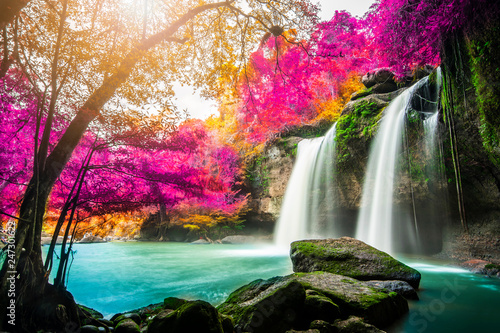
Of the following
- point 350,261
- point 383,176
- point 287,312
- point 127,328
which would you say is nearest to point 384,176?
point 383,176

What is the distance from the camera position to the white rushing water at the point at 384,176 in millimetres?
8695

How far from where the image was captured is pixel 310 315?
2.70 metres

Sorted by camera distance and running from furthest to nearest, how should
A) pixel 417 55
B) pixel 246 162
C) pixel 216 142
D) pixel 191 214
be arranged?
pixel 216 142
pixel 246 162
pixel 191 214
pixel 417 55

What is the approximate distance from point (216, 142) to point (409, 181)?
44.3 feet

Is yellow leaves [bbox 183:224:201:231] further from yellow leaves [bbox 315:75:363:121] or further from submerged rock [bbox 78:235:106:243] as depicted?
yellow leaves [bbox 315:75:363:121]

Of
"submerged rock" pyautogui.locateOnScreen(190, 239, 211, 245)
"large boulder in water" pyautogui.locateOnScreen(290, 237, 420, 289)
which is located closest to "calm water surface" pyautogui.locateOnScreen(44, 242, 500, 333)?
"large boulder in water" pyautogui.locateOnScreen(290, 237, 420, 289)

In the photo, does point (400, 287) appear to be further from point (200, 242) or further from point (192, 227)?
point (192, 227)

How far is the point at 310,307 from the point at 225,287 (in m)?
2.99

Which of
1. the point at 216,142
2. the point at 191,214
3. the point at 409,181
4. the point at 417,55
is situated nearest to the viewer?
the point at 417,55

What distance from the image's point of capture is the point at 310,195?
41.2 feet

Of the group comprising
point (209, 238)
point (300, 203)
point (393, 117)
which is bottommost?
point (209, 238)

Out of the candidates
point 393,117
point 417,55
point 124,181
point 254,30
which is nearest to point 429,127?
point 393,117

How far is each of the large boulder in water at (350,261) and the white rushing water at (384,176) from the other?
466 centimetres

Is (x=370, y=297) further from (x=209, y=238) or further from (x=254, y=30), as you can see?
(x=209, y=238)
